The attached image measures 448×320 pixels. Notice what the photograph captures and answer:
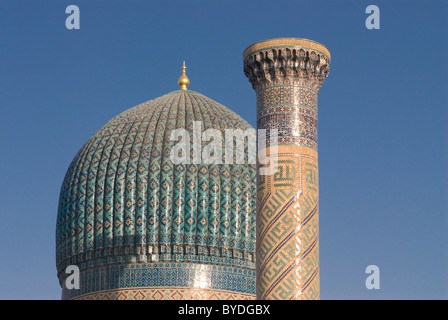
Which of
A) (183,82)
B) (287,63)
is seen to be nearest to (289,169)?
(287,63)

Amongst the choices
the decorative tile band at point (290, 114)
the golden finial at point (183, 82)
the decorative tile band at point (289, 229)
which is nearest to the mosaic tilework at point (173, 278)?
the golden finial at point (183, 82)

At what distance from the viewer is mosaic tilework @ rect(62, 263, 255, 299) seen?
17844 mm

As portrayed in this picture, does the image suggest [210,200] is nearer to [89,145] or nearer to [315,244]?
[89,145]

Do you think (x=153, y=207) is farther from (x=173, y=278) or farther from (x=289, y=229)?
(x=289, y=229)

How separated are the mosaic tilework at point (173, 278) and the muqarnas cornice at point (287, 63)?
194 inches

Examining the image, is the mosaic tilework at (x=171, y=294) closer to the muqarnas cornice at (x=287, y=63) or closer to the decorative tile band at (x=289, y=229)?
the decorative tile band at (x=289, y=229)

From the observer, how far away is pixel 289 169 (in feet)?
43.5

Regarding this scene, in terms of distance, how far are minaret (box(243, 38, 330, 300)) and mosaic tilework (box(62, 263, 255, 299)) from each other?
472cm

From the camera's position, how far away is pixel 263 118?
1366cm

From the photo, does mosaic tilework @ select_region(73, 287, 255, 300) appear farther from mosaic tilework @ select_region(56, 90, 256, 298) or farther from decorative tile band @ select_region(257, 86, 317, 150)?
decorative tile band @ select_region(257, 86, 317, 150)

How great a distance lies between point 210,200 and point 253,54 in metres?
4.56

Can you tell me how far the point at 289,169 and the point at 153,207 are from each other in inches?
199

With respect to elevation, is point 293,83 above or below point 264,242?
above
